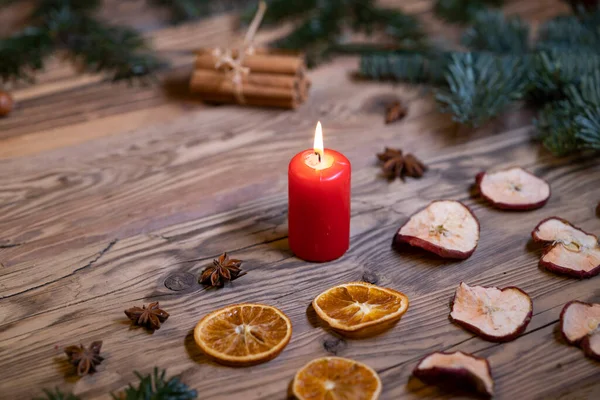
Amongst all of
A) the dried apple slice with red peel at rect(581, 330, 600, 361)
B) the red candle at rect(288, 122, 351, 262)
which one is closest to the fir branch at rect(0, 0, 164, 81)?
the red candle at rect(288, 122, 351, 262)

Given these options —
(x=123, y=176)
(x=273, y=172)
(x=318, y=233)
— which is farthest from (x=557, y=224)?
(x=123, y=176)

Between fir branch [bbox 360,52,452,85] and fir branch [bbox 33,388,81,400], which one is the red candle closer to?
fir branch [bbox 33,388,81,400]

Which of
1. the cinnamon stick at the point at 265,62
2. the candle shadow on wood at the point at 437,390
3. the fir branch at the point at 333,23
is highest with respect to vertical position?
the fir branch at the point at 333,23

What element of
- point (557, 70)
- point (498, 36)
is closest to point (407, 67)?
point (498, 36)

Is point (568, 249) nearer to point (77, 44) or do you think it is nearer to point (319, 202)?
point (319, 202)

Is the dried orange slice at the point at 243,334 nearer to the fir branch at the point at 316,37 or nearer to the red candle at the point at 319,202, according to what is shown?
the red candle at the point at 319,202

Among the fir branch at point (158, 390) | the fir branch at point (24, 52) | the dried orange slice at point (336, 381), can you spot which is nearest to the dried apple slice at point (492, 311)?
the dried orange slice at point (336, 381)
